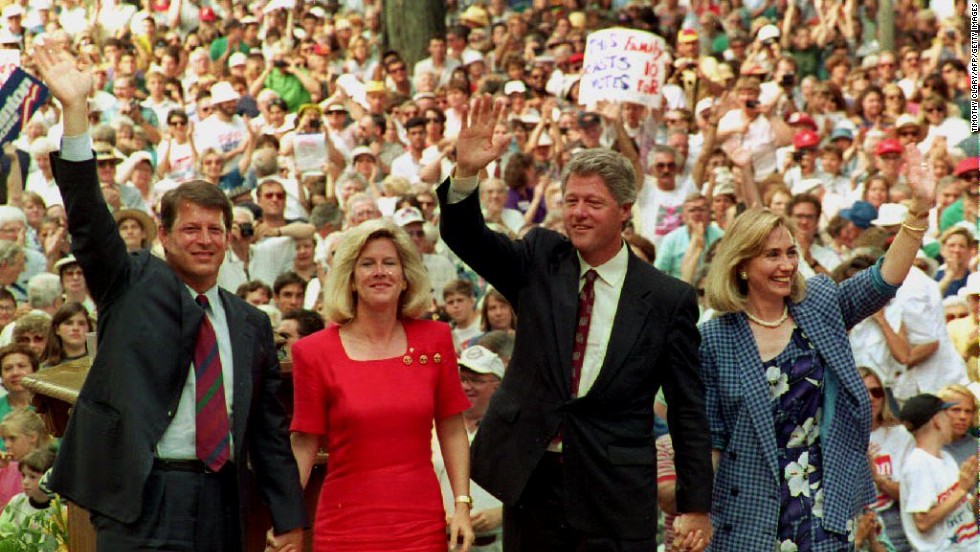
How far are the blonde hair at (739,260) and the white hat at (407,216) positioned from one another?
23.4 ft

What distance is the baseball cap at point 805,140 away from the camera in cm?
1548

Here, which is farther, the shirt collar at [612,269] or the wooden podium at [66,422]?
the wooden podium at [66,422]

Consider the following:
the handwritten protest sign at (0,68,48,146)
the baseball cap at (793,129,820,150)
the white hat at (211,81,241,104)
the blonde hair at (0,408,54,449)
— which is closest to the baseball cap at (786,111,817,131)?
the baseball cap at (793,129,820,150)

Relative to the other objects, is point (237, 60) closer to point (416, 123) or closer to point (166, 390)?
point (416, 123)

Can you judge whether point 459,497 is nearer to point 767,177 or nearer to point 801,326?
point 801,326

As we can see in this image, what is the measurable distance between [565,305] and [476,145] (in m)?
0.61

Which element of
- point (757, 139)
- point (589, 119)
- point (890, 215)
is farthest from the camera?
point (757, 139)

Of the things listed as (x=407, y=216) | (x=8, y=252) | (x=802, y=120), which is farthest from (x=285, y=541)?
(x=802, y=120)

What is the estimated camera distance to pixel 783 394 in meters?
5.90

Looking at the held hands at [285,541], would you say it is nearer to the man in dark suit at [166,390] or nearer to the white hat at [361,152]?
the man in dark suit at [166,390]

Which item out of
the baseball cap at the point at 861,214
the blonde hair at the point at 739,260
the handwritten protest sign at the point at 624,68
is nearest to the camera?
the blonde hair at the point at 739,260

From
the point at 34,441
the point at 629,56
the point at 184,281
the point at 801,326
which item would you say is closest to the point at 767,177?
the point at 629,56

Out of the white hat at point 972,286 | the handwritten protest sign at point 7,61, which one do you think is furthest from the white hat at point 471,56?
the white hat at point 972,286

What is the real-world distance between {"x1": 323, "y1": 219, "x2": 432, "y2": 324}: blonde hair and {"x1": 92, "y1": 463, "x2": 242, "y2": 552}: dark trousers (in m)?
0.71
